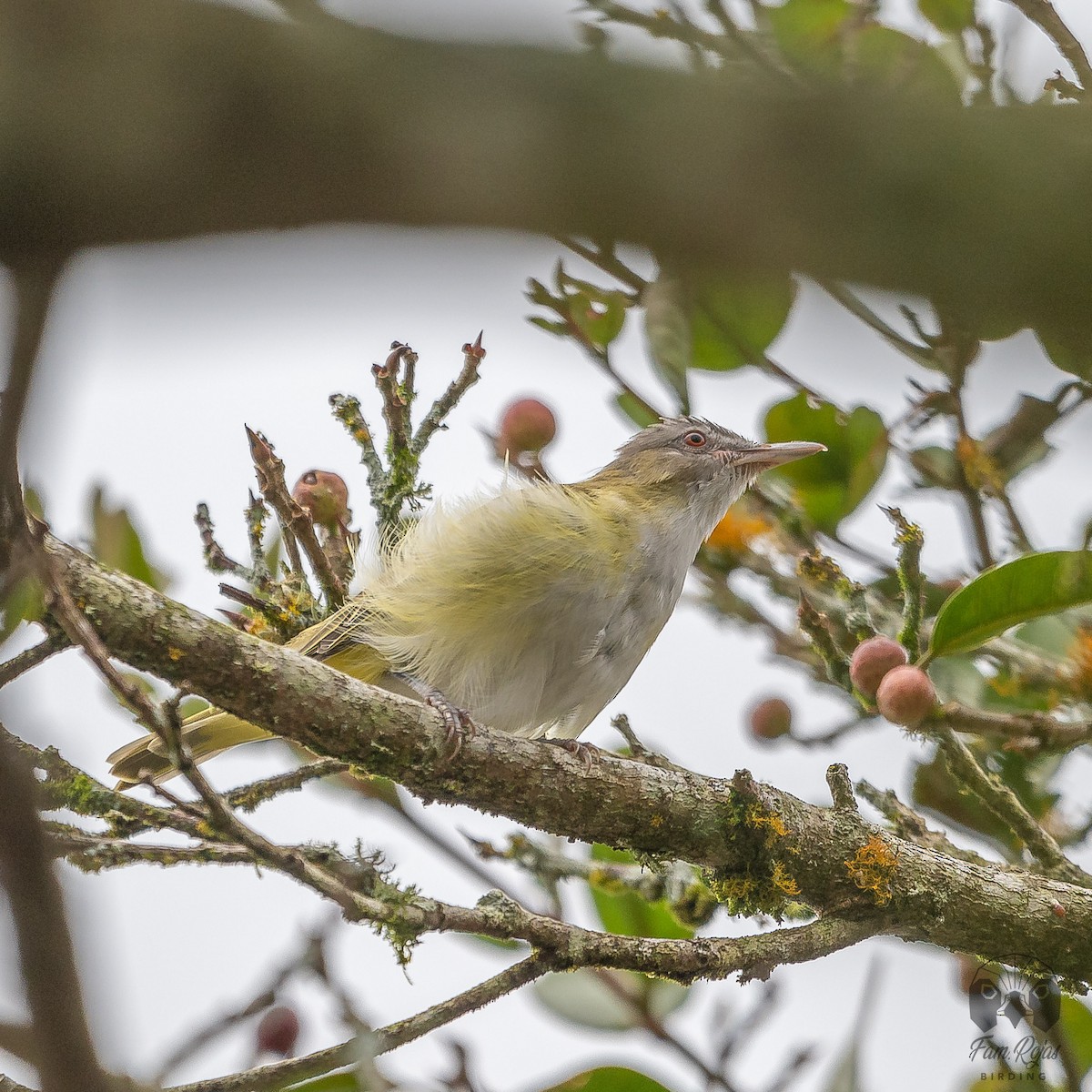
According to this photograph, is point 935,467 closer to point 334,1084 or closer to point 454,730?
point 454,730

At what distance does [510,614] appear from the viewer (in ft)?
14.1

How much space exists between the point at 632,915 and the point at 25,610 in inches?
108

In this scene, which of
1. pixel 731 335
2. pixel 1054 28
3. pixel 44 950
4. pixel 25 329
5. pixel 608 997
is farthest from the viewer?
pixel 608 997

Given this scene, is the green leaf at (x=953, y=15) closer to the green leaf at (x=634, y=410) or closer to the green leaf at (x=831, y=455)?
the green leaf at (x=831, y=455)

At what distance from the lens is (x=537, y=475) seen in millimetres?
4750

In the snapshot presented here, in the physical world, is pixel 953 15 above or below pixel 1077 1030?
above

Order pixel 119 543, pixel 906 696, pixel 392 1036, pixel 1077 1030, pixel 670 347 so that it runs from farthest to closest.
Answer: pixel 119 543 → pixel 670 347 → pixel 1077 1030 → pixel 906 696 → pixel 392 1036

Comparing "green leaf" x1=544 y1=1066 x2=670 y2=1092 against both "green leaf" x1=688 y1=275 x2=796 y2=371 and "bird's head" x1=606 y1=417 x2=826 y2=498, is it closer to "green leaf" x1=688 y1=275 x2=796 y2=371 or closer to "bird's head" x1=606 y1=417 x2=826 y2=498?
"green leaf" x1=688 y1=275 x2=796 y2=371

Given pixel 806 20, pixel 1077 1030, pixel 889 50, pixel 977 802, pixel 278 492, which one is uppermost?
pixel 806 20

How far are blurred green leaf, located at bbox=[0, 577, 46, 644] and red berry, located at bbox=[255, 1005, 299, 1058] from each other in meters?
1.62

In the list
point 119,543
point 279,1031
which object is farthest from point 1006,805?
point 119,543

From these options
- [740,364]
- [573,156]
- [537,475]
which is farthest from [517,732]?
[573,156]

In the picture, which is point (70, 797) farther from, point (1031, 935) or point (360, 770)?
point (1031, 935)

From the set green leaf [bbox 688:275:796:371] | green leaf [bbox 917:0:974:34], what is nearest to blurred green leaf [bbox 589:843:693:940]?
green leaf [bbox 688:275:796:371]
